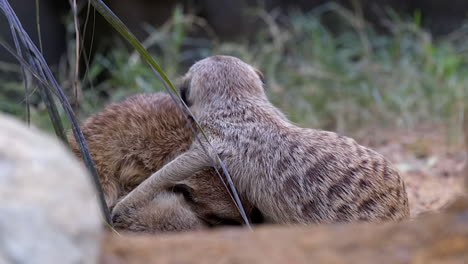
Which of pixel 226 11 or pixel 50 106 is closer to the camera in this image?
pixel 50 106

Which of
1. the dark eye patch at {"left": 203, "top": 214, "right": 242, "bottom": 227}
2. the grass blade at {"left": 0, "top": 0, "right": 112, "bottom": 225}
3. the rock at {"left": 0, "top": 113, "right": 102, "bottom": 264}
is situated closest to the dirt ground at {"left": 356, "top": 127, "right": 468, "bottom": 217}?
the dark eye patch at {"left": 203, "top": 214, "right": 242, "bottom": 227}

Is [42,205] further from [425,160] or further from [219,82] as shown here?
[425,160]

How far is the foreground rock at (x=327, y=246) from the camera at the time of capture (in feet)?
3.52

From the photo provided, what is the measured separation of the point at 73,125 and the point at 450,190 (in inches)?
87.3

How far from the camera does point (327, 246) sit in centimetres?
112

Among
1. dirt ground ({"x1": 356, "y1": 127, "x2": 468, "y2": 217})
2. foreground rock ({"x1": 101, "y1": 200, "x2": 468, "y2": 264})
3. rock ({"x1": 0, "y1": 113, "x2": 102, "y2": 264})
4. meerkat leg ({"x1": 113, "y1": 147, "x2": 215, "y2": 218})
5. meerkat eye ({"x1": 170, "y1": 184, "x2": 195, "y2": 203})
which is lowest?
dirt ground ({"x1": 356, "y1": 127, "x2": 468, "y2": 217})

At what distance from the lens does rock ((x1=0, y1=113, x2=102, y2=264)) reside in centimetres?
92

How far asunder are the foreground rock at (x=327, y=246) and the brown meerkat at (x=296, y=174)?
37.0 inches

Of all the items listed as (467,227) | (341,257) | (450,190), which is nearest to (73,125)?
(341,257)

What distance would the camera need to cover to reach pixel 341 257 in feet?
3.54

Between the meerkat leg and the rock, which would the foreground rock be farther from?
the meerkat leg

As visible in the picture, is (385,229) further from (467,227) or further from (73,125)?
(73,125)

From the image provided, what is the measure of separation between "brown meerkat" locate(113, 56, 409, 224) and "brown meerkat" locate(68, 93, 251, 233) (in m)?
0.07

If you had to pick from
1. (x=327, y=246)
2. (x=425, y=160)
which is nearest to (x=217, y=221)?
(x=327, y=246)
